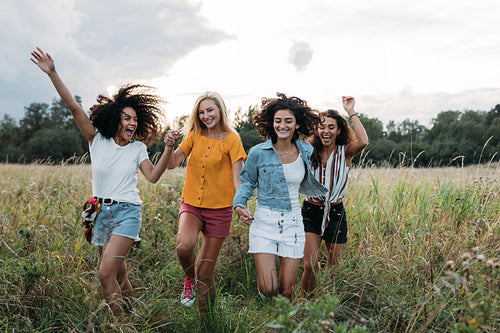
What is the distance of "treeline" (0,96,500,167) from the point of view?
26.9 m

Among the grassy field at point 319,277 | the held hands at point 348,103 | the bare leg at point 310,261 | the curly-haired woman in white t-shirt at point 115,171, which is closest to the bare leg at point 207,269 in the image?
the grassy field at point 319,277

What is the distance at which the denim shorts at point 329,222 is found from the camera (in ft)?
13.3

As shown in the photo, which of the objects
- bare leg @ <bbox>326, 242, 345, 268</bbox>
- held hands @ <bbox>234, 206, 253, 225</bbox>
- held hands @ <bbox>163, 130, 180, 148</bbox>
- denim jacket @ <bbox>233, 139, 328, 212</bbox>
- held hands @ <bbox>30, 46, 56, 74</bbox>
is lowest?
bare leg @ <bbox>326, 242, 345, 268</bbox>

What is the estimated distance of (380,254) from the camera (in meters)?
4.05

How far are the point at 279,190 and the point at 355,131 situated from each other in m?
1.21

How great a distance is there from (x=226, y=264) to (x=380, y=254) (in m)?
1.81

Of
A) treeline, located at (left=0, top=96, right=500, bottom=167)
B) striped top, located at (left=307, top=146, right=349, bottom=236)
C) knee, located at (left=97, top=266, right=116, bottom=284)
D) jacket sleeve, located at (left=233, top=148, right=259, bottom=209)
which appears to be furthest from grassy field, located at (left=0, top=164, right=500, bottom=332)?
treeline, located at (left=0, top=96, right=500, bottom=167)

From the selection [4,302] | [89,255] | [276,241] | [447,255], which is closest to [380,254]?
[447,255]

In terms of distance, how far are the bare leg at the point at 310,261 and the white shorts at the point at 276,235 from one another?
46 centimetres

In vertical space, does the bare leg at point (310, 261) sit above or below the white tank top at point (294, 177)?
below

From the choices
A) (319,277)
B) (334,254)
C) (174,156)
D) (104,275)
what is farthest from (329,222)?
(104,275)

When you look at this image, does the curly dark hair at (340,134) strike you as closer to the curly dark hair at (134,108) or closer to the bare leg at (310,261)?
the bare leg at (310,261)

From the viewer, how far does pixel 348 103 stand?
4238 millimetres

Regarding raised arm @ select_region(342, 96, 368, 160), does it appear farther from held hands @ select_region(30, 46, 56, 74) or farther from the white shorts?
held hands @ select_region(30, 46, 56, 74)
